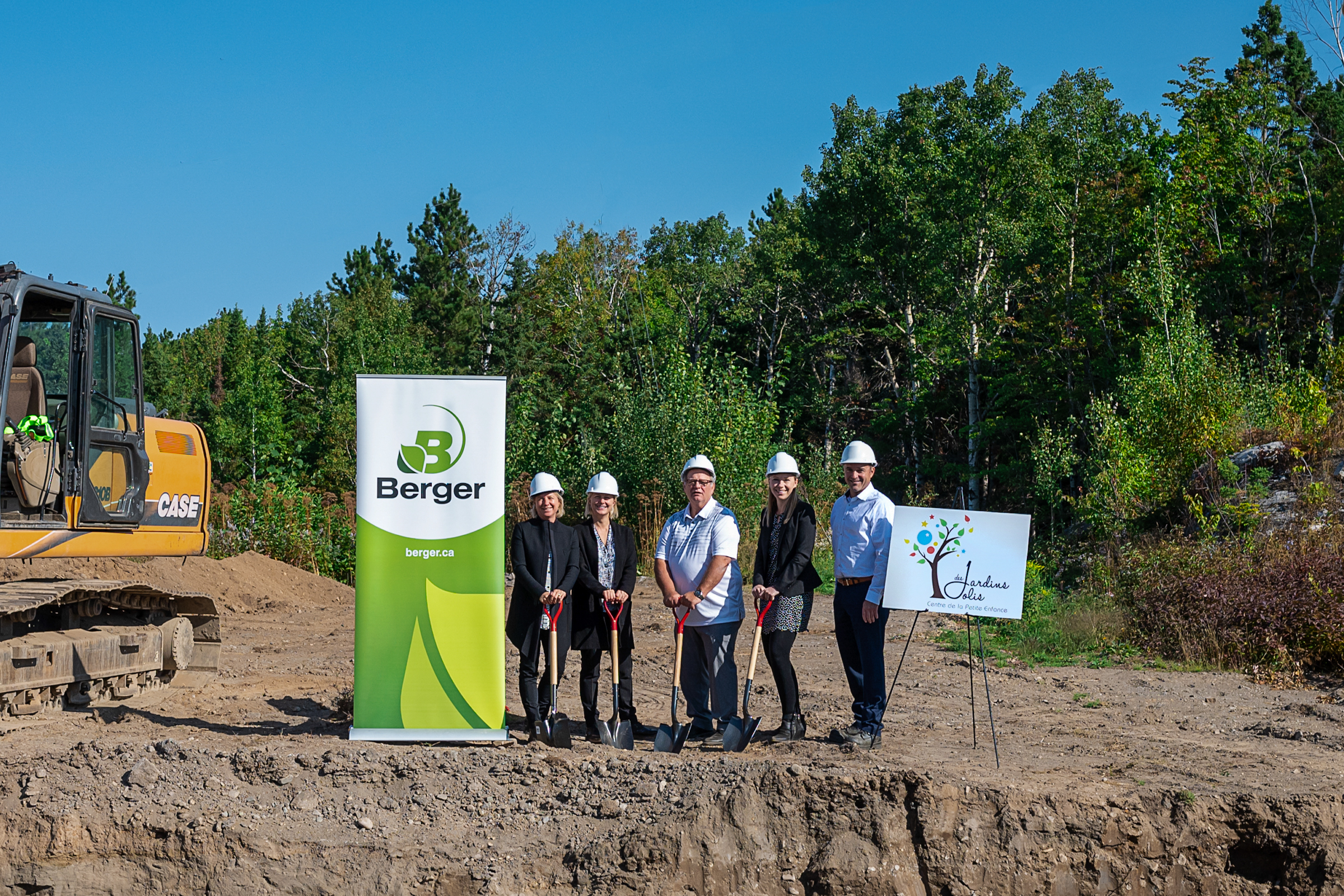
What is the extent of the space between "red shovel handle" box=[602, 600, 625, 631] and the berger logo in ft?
4.49

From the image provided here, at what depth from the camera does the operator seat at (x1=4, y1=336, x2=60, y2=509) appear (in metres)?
7.73

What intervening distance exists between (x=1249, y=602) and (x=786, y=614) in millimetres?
5931

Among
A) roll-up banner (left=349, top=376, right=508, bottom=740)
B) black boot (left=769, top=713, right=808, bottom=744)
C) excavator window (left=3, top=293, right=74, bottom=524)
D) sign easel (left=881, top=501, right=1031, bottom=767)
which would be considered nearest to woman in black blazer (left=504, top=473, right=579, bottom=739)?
roll-up banner (left=349, top=376, right=508, bottom=740)

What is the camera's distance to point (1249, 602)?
10367 mm

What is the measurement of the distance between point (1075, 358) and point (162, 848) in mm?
25074

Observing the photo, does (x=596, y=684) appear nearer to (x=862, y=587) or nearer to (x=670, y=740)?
(x=670, y=740)

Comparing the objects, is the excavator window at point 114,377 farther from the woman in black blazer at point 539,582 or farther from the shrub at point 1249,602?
the shrub at point 1249,602

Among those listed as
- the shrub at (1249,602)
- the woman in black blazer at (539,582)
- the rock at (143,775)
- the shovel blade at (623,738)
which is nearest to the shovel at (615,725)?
the shovel blade at (623,738)

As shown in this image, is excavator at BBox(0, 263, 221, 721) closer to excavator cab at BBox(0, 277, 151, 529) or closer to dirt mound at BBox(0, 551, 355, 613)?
excavator cab at BBox(0, 277, 151, 529)

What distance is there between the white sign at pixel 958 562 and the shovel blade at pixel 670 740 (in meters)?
1.57

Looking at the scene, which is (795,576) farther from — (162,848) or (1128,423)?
(1128,423)

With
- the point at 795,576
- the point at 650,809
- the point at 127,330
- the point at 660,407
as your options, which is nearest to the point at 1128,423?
the point at 660,407

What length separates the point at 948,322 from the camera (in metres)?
28.3

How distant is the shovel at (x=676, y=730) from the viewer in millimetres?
6871
